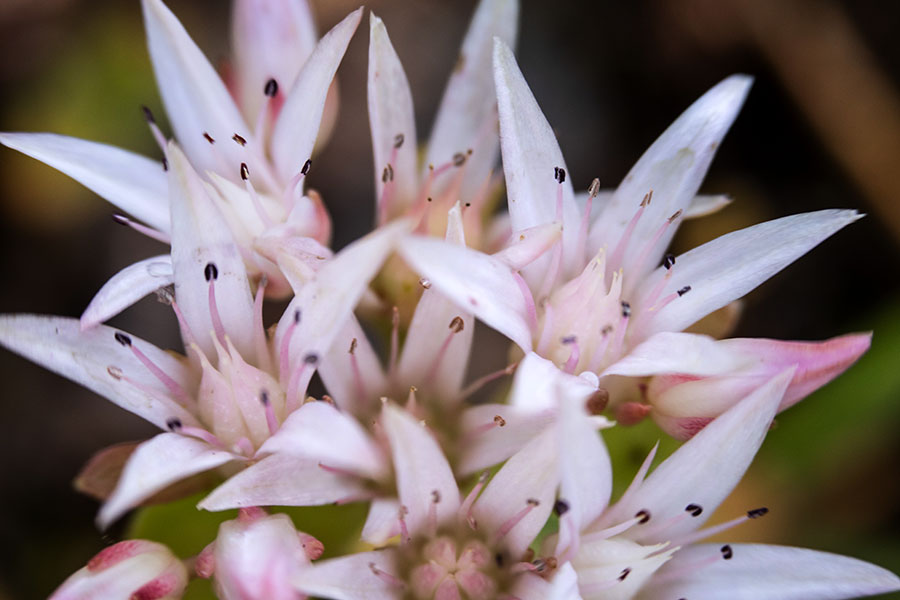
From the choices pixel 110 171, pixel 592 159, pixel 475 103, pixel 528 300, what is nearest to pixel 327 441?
pixel 528 300

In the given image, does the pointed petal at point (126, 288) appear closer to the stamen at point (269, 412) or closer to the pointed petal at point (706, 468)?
the stamen at point (269, 412)

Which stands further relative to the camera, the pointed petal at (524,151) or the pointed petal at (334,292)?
the pointed petal at (524,151)

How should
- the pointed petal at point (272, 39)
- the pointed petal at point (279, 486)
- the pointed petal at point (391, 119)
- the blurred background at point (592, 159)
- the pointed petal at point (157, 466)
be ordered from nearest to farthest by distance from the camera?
the pointed petal at point (157, 466), the pointed petal at point (279, 486), the pointed petal at point (391, 119), the pointed petal at point (272, 39), the blurred background at point (592, 159)

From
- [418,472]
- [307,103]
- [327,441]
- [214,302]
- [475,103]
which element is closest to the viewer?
[327,441]

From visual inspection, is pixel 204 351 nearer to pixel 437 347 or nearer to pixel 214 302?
pixel 214 302

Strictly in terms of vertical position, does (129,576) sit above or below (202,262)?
below

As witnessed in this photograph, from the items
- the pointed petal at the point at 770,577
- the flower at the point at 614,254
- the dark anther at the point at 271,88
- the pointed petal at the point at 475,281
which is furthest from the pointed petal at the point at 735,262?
the dark anther at the point at 271,88
